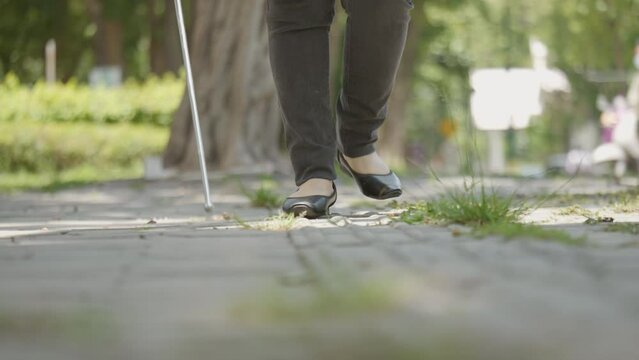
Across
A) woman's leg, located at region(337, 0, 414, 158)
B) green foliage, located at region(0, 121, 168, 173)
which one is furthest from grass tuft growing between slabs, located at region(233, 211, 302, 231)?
green foliage, located at region(0, 121, 168, 173)

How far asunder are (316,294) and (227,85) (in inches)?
373

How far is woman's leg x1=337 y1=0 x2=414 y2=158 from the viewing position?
4664 millimetres

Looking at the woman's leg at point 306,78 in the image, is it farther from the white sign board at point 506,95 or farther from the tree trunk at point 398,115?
the white sign board at point 506,95

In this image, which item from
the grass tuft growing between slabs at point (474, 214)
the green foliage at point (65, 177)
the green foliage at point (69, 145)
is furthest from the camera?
the green foliage at point (69, 145)

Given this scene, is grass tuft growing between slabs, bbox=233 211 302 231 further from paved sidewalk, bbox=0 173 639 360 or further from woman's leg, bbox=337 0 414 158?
woman's leg, bbox=337 0 414 158

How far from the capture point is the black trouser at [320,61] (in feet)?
15.3

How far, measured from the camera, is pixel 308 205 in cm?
458

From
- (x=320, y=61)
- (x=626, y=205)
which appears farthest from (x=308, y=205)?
(x=626, y=205)

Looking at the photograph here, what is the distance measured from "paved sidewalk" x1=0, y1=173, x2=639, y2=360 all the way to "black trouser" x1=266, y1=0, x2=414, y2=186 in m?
0.67

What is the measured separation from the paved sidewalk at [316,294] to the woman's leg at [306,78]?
650 mm

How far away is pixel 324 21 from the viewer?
470 cm

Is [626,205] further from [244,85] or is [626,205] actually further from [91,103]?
[91,103]

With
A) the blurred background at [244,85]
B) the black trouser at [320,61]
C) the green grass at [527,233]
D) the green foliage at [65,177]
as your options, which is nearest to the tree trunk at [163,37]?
the blurred background at [244,85]

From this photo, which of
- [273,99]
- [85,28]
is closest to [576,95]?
[85,28]
